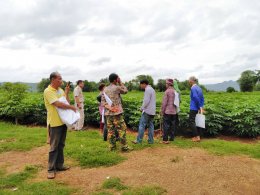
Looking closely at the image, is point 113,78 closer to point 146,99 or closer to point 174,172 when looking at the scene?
point 146,99

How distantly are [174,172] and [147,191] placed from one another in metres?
1.11

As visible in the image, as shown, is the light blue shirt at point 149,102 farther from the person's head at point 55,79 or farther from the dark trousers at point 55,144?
the person's head at point 55,79

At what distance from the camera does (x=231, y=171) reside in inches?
251

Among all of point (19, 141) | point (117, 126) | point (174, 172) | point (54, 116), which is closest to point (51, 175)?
point (54, 116)

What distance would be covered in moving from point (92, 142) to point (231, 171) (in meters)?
4.19

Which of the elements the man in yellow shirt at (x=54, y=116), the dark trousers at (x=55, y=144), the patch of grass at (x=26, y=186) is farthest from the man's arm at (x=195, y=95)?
the patch of grass at (x=26, y=186)

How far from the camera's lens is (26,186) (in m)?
5.89

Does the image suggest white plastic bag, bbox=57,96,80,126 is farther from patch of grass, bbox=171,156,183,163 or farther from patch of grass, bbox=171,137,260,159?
patch of grass, bbox=171,137,260,159

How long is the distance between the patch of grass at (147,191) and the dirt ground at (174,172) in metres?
0.15

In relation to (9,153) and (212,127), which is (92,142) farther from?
(212,127)

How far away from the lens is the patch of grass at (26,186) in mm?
5613

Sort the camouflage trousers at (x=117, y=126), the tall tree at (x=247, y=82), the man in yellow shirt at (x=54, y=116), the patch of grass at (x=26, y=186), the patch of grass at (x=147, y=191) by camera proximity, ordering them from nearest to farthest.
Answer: the patch of grass at (x=147, y=191)
the patch of grass at (x=26, y=186)
the man in yellow shirt at (x=54, y=116)
the camouflage trousers at (x=117, y=126)
the tall tree at (x=247, y=82)

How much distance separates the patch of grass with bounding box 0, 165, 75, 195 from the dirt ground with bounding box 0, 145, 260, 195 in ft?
0.81

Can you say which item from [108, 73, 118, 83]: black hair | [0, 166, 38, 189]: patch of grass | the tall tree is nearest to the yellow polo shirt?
[0, 166, 38, 189]: patch of grass
